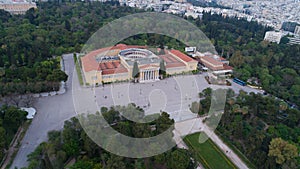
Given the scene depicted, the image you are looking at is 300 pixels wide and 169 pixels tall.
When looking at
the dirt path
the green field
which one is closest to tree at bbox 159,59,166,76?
the green field

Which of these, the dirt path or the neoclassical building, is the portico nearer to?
the neoclassical building

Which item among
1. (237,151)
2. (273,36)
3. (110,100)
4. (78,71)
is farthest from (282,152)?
(273,36)

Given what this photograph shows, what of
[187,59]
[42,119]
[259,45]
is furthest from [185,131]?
[259,45]

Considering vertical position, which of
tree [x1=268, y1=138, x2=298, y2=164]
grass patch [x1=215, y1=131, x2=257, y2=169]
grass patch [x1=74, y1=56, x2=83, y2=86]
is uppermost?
grass patch [x1=74, y1=56, x2=83, y2=86]

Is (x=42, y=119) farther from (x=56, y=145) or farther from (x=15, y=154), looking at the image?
(x=56, y=145)

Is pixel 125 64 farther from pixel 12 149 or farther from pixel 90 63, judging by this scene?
pixel 12 149

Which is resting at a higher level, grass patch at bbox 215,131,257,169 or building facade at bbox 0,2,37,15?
building facade at bbox 0,2,37,15
